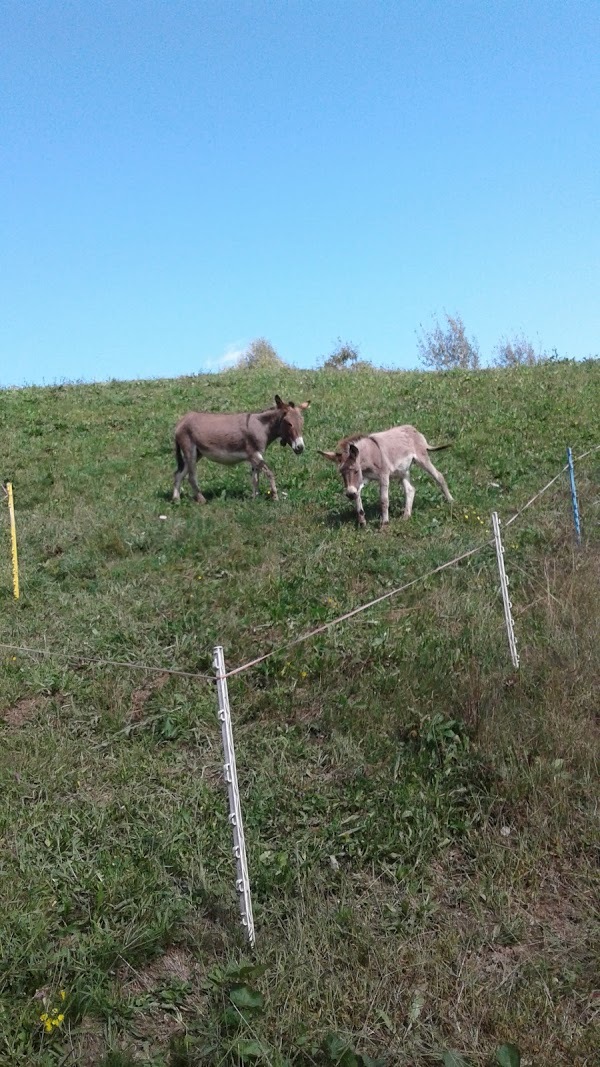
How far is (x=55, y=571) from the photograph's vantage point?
1045cm

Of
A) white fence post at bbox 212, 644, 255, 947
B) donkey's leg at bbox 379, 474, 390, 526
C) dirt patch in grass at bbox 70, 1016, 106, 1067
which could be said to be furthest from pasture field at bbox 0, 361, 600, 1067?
donkey's leg at bbox 379, 474, 390, 526

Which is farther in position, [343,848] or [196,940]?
[343,848]

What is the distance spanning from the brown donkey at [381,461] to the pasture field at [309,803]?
0.57m

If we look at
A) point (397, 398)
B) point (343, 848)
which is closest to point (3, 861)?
point (343, 848)

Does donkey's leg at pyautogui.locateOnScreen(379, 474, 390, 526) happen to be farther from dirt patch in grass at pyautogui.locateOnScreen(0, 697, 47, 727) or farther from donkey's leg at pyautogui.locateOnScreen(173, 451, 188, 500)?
dirt patch in grass at pyautogui.locateOnScreen(0, 697, 47, 727)

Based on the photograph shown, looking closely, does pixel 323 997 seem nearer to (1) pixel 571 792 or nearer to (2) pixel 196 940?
(2) pixel 196 940

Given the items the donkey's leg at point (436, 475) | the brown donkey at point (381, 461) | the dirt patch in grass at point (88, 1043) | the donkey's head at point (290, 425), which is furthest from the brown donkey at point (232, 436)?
the dirt patch in grass at point (88, 1043)

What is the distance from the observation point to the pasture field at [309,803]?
3922 mm

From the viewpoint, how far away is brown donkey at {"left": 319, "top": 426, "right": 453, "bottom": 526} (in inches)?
430

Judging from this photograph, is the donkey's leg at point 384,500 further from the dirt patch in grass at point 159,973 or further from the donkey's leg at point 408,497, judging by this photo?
the dirt patch in grass at point 159,973

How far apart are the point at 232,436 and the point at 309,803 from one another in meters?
9.04

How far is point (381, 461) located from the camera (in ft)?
37.1

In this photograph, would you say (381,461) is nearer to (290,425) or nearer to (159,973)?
(290,425)

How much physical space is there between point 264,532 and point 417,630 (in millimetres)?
4065
